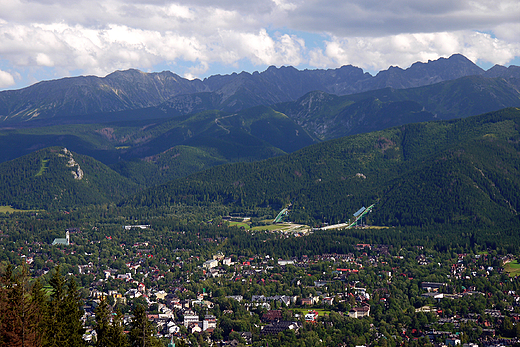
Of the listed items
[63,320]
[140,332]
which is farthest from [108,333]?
[63,320]

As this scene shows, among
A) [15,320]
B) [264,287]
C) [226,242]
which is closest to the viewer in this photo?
[15,320]

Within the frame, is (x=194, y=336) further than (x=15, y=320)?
Yes

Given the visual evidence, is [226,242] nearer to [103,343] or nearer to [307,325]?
[307,325]

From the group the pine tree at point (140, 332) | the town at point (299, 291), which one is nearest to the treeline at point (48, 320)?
the pine tree at point (140, 332)

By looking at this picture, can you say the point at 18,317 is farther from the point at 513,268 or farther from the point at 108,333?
the point at 513,268

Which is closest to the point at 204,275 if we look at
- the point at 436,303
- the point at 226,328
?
the point at 226,328

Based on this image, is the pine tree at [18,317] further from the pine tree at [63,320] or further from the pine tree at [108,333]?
the pine tree at [108,333]

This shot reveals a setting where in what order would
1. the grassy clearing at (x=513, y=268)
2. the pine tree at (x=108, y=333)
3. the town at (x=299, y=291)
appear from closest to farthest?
the pine tree at (x=108, y=333) → the town at (x=299, y=291) → the grassy clearing at (x=513, y=268)

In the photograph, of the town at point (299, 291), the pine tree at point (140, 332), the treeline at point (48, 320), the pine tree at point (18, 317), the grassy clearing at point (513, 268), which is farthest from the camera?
the grassy clearing at point (513, 268)

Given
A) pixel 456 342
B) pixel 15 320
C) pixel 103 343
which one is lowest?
pixel 456 342
